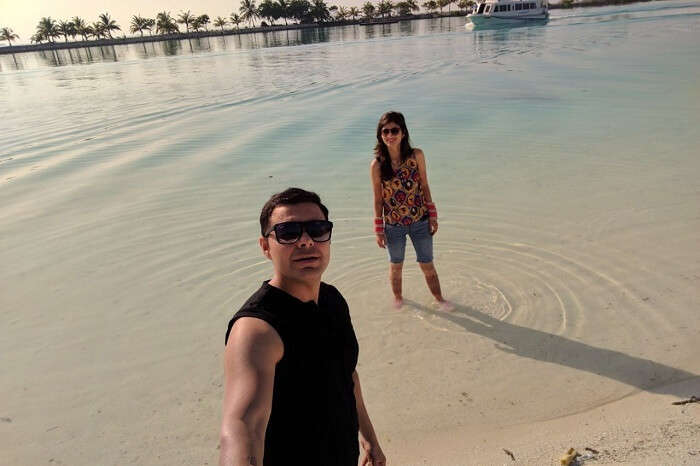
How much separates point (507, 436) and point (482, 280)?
7.66ft

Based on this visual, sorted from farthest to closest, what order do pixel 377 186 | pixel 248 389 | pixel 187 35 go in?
1. pixel 187 35
2. pixel 377 186
3. pixel 248 389

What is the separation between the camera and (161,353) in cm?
473

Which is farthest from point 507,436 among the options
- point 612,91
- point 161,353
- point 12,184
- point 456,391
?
point 612,91

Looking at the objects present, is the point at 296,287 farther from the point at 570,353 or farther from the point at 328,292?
the point at 570,353

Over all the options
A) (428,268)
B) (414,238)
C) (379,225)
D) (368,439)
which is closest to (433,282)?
(428,268)

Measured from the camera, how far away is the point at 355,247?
6.62 meters

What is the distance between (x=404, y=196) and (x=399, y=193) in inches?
2.2

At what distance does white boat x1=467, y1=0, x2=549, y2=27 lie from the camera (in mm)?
57594

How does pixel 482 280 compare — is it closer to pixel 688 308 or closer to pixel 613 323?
pixel 613 323

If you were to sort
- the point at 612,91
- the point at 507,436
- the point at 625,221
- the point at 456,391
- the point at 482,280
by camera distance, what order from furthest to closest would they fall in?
the point at 612,91, the point at 625,221, the point at 482,280, the point at 456,391, the point at 507,436

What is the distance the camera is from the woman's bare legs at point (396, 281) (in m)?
4.94

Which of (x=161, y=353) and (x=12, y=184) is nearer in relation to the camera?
(x=161, y=353)

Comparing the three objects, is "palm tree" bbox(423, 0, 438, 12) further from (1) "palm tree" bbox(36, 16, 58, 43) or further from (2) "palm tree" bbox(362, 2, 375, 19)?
(1) "palm tree" bbox(36, 16, 58, 43)

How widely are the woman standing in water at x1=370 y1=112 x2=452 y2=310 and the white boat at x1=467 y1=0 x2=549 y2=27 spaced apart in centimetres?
6098
